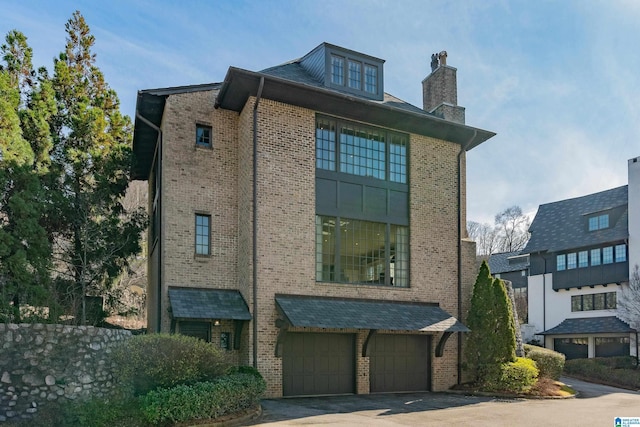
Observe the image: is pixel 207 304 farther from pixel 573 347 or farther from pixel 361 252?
pixel 573 347

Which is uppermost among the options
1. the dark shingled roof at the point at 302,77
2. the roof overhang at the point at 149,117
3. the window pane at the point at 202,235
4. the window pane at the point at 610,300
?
the dark shingled roof at the point at 302,77

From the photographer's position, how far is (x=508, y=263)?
4275 cm

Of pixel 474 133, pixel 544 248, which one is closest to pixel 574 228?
pixel 544 248

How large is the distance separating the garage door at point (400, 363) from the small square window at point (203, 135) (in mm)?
7889

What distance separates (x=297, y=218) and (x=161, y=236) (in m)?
4.02

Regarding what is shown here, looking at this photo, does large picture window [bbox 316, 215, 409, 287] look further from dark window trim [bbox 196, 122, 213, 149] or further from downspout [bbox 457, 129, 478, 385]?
dark window trim [bbox 196, 122, 213, 149]

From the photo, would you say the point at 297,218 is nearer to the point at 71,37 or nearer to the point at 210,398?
the point at 210,398

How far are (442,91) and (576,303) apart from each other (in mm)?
19066

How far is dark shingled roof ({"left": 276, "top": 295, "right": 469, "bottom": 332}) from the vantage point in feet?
49.3

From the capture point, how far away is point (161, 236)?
16.2 metres

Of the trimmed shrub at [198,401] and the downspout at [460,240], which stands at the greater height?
the downspout at [460,240]

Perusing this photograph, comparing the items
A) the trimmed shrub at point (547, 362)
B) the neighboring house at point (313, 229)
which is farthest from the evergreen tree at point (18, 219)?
the trimmed shrub at point (547, 362)

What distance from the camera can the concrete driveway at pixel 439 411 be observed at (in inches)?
475

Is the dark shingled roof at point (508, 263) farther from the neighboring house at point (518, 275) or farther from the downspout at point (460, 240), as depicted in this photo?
the downspout at point (460, 240)
